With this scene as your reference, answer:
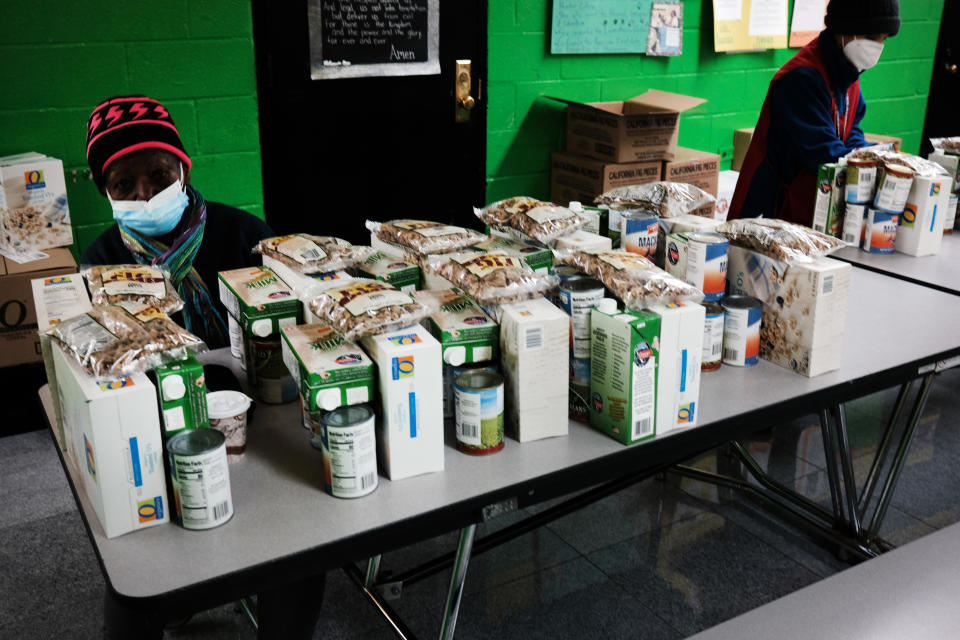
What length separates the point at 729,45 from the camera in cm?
444

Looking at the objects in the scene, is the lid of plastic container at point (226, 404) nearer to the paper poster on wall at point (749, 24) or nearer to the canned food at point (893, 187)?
the canned food at point (893, 187)

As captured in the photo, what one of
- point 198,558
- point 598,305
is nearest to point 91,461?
point 198,558

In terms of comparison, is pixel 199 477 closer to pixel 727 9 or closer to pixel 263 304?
pixel 263 304

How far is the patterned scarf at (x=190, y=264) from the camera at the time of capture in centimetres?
224

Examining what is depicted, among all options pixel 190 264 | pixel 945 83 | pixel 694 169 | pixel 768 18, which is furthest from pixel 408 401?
pixel 945 83

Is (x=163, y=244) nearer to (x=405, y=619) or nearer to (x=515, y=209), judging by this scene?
(x=515, y=209)

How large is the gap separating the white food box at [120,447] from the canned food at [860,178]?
201cm

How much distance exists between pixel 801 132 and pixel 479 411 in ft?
6.75

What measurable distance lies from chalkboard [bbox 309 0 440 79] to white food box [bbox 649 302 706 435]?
7.92ft

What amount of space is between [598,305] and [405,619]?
3.62ft

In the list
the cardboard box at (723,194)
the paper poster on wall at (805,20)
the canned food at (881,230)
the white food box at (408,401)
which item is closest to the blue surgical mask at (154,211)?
the white food box at (408,401)

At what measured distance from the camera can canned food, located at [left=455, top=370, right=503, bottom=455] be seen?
1.37 meters

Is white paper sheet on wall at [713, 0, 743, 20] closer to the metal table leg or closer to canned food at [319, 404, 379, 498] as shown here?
the metal table leg

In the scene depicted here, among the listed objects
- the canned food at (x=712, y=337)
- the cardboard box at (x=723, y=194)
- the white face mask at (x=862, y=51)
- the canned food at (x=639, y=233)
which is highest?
the white face mask at (x=862, y=51)
